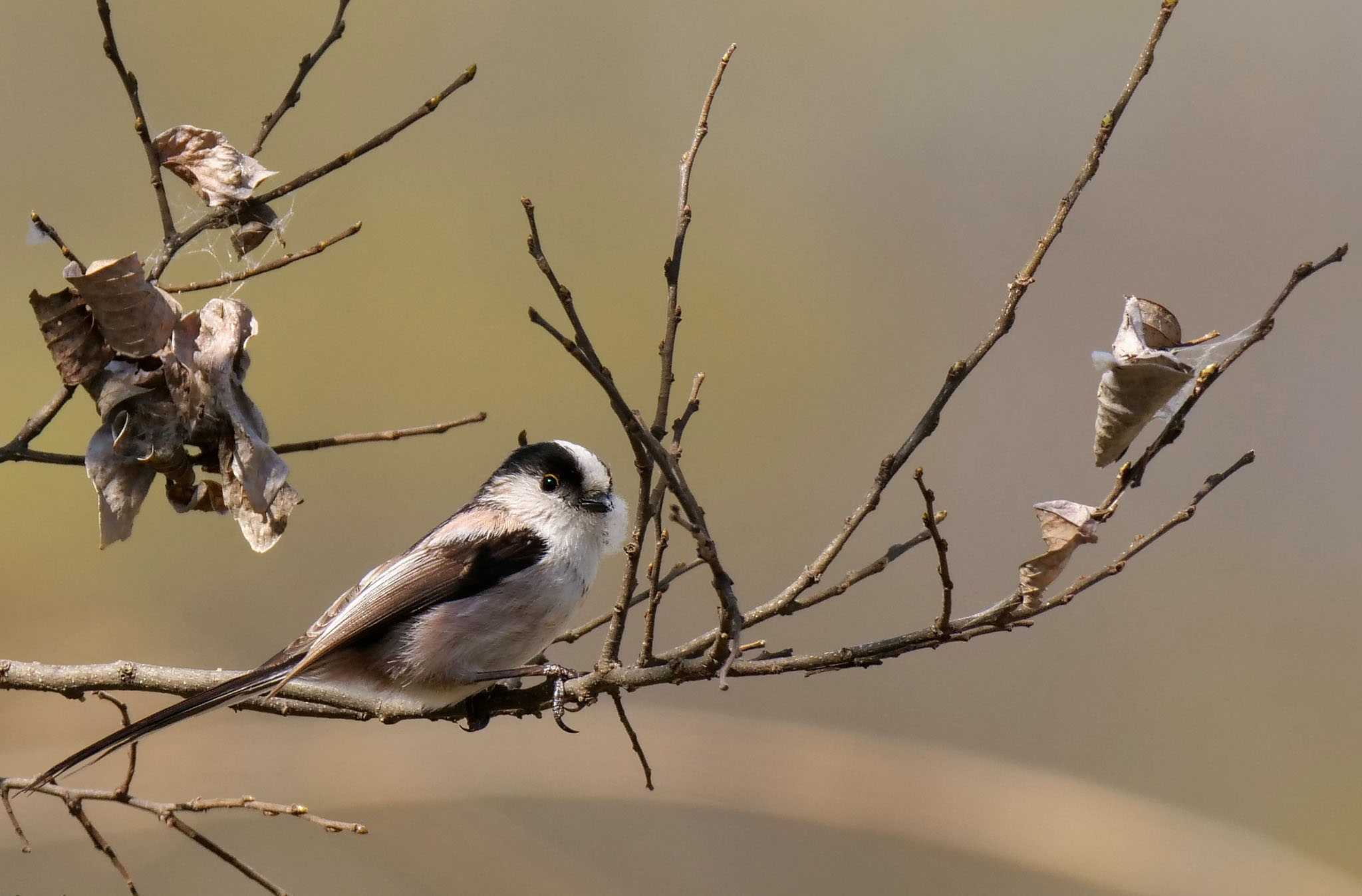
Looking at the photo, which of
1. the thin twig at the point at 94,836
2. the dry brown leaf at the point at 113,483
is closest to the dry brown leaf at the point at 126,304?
the dry brown leaf at the point at 113,483

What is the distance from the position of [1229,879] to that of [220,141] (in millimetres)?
2977

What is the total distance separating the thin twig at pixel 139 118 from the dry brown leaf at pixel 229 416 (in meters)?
0.14

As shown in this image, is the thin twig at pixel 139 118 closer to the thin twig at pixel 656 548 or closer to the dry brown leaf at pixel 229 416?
the dry brown leaf at pixel 229 416

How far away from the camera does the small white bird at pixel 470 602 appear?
202 cm

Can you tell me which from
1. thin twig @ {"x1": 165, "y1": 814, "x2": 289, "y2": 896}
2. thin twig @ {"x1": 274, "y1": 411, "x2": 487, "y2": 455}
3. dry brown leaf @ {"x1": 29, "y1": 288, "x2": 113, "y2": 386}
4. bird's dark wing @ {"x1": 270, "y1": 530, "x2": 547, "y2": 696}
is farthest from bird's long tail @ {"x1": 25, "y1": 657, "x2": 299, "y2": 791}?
dry brown leaf @ {"x1": 29, "y1": 288, "x2": 113, "y2": 386}

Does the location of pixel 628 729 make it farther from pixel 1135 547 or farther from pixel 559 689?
pixel 1135 547

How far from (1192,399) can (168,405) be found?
1.34m

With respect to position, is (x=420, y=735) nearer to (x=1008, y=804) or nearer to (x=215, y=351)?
(x=1008, y=804)

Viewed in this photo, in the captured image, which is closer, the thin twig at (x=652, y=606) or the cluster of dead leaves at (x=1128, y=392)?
the cluster of dead leaves at (x=1128, y=392)

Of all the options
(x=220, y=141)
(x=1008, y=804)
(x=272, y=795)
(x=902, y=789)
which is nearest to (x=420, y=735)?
(x=272, y=795)

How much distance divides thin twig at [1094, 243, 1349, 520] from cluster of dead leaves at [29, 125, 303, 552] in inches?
42.6

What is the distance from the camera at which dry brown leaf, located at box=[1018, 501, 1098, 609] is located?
132 cm

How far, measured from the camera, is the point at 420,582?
6.95 feet

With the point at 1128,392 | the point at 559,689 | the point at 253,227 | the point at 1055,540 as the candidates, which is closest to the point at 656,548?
the point at 559,689
